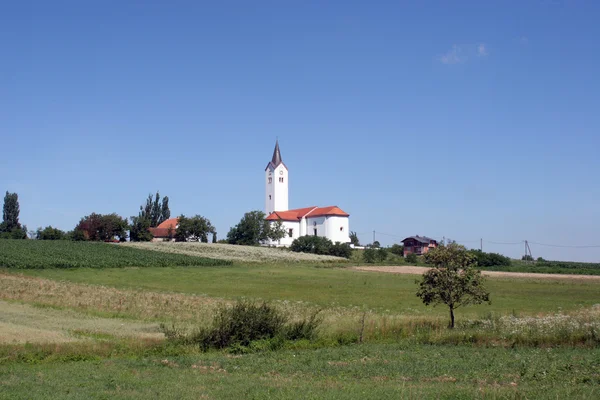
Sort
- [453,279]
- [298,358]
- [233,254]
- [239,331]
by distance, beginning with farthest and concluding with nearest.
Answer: [233,254] < [453,279] < [239,331] < [298,358]

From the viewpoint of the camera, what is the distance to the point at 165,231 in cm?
15812

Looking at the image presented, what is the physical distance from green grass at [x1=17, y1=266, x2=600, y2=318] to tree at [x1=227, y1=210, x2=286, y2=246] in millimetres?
70842

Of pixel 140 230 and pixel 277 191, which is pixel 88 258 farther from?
pixel 277 191

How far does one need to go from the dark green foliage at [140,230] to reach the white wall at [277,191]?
1519 inches

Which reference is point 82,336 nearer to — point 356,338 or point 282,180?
point 356,338

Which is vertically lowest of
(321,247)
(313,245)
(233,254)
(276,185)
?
(233,254)

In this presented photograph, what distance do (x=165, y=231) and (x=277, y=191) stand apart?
33.6 metres

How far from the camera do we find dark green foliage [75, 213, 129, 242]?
136m

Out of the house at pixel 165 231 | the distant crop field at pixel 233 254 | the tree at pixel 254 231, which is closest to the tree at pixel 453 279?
the distant crop field at pixel 233 254

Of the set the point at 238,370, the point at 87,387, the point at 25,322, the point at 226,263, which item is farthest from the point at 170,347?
the point at 226,263

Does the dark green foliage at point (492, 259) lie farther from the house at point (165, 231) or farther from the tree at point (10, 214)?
the tree at point (10, 214)

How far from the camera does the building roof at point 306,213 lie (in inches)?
5962

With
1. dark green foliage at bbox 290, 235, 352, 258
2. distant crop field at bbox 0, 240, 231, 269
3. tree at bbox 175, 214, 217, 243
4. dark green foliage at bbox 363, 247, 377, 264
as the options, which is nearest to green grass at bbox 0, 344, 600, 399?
distant crop field at bbox 0, 240, 231, 269

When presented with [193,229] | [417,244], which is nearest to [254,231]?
[193,229]
